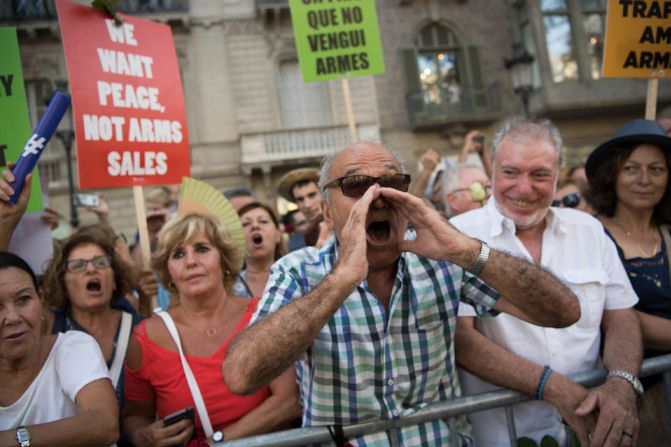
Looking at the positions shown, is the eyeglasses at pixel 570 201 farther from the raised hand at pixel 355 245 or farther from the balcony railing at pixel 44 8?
the balcony railing at pixel 44 8

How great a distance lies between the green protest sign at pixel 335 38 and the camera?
3.93 metres

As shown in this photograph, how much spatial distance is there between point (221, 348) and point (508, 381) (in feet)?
3.89

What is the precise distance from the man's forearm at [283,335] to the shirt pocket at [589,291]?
1118 mm

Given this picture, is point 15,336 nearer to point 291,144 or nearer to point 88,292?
point 88,292

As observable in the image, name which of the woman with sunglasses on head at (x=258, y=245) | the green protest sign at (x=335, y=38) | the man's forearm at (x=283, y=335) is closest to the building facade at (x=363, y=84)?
the green protest sign at (x=335, y=38)

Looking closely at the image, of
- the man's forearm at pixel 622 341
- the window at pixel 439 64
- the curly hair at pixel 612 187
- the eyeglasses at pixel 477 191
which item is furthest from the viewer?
the window at pixel 439 64

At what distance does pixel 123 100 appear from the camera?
3264 millimetres

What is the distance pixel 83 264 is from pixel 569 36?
15907 mm

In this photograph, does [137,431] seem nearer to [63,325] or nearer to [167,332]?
[167,332]

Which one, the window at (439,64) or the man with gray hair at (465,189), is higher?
the window at (439,64)

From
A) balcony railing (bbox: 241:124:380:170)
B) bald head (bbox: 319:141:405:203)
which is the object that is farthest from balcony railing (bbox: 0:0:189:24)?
bald head (bbox: 319:141:405:203)

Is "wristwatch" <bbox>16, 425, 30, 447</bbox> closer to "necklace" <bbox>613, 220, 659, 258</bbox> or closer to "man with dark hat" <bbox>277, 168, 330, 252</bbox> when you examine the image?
"necklace" <bbox>613, 220, 659, 258</bbox>

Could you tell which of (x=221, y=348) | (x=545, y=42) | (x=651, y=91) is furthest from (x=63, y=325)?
(x=545, y=42)

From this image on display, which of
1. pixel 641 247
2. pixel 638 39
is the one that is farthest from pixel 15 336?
pixel 638 39
